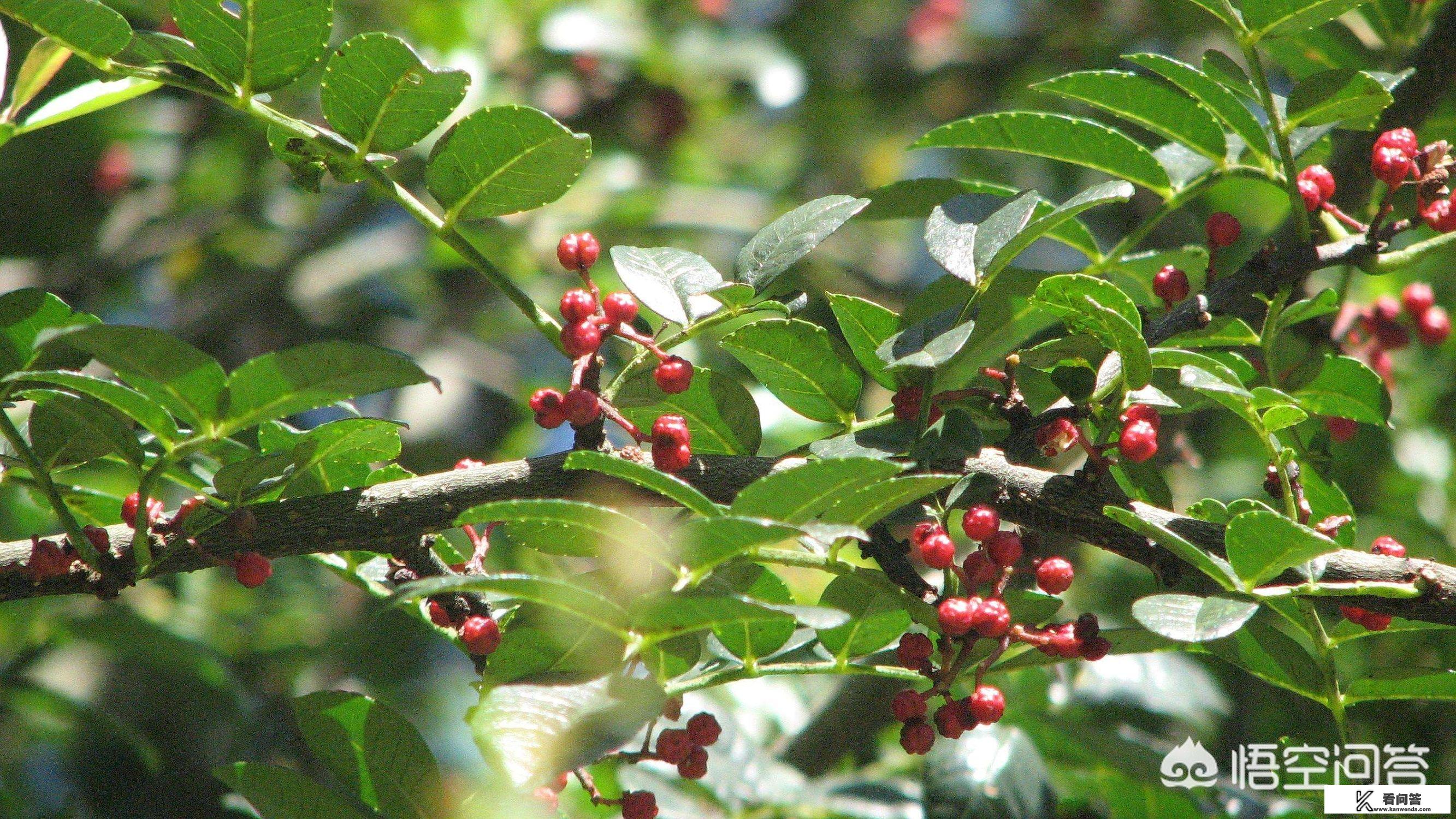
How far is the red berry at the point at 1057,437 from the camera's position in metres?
1.15

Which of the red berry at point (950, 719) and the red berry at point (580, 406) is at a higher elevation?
the red berry at point (580, 406)

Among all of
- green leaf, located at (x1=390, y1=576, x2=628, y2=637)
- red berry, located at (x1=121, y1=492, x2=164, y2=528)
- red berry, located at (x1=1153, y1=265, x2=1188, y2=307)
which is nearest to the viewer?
green leaf, located at (x1=390, y1=576, x2=628, y2=637)

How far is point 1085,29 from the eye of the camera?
4.21 m

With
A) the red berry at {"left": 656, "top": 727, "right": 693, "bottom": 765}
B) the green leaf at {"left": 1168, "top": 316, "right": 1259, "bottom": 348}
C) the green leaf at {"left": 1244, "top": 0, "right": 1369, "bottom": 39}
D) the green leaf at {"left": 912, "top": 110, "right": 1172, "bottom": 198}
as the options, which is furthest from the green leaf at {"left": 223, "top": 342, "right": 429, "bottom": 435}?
the green leaf at {"left": 1244, "top": 0, "right": 1369, "bottom": 39}

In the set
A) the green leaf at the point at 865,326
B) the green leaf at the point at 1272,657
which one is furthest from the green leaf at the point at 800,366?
the green leaf at the point at 1272,657

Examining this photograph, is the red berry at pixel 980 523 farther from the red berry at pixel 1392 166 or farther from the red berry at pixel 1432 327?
the red berry at pixel 1432 327

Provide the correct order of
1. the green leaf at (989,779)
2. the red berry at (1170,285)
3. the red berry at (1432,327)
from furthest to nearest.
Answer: the red berry at (1432,327)
the green leaf at (989,779)
the red berry at (1170,285)

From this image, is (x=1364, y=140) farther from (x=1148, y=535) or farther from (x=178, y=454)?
(x=178, y=454)

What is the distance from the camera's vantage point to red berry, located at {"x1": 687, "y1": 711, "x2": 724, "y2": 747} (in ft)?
4.21

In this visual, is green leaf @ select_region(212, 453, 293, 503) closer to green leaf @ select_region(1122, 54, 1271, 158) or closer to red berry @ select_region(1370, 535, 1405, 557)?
green leaf @ select_region(1122, 54, 1271, 158)

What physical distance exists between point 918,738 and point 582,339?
53 centimetres

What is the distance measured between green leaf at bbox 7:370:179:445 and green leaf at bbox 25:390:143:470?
0.05 ft

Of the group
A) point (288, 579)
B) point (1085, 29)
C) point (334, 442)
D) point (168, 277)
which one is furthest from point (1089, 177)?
point (334, 442)

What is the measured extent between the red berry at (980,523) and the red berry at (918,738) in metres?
0.24
